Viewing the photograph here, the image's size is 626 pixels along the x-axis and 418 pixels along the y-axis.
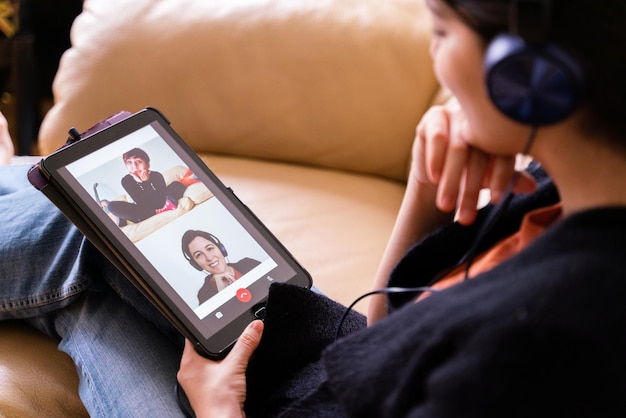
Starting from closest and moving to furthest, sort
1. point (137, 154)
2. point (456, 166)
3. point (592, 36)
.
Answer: point (592, 36), point (456, 166), point (137, 154)

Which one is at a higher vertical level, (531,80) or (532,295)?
(531,80)

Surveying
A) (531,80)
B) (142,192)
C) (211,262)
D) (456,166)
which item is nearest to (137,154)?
(142,192)

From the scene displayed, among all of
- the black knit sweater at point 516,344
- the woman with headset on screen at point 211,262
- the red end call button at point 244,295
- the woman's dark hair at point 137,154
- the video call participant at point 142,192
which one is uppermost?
the woman's dark hair at point 137,154

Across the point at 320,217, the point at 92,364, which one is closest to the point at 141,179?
the point at 92,364

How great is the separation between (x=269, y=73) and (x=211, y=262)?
1.67ft

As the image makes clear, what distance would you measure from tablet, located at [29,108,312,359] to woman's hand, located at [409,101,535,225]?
0.96ft

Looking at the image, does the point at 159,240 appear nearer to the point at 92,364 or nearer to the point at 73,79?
the point at 92,364

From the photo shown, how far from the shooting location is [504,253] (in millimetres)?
685

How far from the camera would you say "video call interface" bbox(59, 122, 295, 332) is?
0.85 m

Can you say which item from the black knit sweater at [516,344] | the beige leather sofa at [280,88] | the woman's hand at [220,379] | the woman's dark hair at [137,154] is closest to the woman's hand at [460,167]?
the black knit sweater at [516,344]

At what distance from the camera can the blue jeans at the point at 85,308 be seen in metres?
0.88

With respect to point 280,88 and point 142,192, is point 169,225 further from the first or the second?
point 280,88

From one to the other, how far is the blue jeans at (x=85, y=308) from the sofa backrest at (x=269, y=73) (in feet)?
1.35

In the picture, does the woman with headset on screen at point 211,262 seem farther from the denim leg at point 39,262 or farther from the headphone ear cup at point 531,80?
the headphone ear cup at point 531,80
